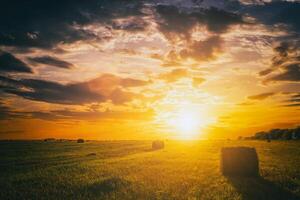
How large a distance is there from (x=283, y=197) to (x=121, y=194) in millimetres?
6585

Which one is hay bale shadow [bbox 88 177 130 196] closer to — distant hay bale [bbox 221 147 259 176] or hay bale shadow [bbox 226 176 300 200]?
hay bale shadow [bbox 226 176 300 200]

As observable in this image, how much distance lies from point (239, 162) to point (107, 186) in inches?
348

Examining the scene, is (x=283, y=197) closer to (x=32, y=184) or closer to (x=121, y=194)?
(x=121, y=194)

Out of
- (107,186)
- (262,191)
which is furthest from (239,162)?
(107,186)

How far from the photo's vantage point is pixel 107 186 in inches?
509

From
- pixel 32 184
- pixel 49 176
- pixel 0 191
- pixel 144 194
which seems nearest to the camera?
pixel 144 194

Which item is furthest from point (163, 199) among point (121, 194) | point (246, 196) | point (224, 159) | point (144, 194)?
point (224, 159)

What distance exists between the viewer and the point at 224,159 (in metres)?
17.4

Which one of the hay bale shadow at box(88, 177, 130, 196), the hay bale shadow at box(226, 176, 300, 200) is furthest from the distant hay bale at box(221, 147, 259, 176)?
the hay bale shadow at box(88, 177, 130, 196)

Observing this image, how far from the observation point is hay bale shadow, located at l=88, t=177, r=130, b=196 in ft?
39.3

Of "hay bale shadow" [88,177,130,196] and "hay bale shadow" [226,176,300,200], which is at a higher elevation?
"hay bale shadow" [88,177,130,196]

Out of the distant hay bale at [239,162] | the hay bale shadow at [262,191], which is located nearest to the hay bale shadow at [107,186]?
the hay bale shadow at [262,191]

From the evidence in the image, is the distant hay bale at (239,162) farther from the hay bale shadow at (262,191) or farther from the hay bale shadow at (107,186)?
the hay bale shadow at (107,186)

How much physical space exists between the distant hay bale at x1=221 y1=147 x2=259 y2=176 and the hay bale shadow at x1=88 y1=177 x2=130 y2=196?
7027 mm
